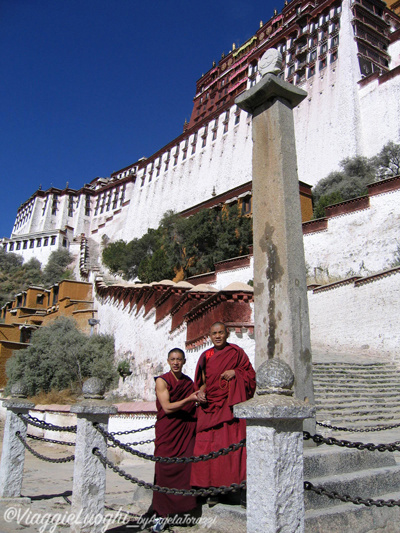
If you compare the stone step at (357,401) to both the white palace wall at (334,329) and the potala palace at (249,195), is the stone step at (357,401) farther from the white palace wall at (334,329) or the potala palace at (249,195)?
the white palace wall at (334,329)

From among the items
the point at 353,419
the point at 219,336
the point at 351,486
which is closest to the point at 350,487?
the point at 351,486

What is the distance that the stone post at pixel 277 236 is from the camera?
3.35 metres

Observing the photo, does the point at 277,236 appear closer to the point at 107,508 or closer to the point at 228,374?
the point at 228,374

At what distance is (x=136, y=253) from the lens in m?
28.1

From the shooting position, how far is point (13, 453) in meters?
3.86

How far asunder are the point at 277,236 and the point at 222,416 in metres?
1.44

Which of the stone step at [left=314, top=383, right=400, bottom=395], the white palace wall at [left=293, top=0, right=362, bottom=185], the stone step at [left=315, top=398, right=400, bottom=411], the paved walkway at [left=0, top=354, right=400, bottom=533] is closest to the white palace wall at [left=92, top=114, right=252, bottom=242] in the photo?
the white palace wall at [left=293, top=0, right=362, bottom=185]

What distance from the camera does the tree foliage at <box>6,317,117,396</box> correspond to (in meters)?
13.0

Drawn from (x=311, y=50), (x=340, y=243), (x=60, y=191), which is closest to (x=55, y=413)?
(x=340, y=243)

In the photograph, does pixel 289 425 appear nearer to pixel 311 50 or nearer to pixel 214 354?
pixel 214 354

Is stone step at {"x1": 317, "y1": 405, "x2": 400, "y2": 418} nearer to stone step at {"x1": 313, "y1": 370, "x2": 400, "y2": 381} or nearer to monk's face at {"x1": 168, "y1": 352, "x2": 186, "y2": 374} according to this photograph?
stone step at {"x1": 313, "y1": 370, "x2": 400, "y2": 381}

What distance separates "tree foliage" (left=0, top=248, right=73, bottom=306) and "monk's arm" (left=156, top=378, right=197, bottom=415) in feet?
126

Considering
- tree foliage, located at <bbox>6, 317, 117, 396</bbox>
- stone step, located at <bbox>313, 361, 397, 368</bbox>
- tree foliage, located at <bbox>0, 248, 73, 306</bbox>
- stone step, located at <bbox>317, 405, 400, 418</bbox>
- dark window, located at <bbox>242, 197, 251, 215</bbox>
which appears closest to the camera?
stone step, located at <bbox>317, 405, 400, 418</bbox>

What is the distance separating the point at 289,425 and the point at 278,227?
1966mm
